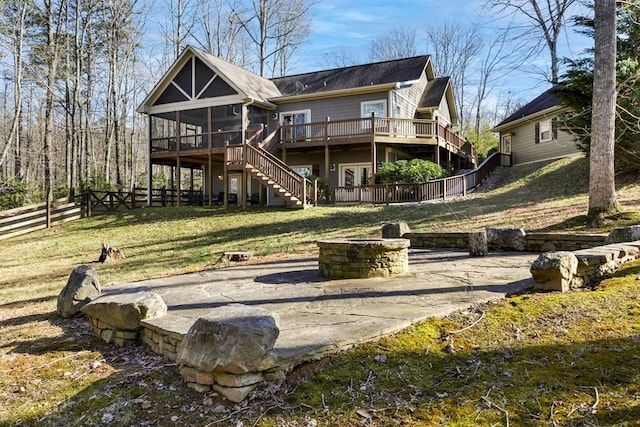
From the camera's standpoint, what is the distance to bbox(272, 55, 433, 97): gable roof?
21.4 metres

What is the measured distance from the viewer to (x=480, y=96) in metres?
41.6

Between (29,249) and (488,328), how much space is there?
1516 centimetres

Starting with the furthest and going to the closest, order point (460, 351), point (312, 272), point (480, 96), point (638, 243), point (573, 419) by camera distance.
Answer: point (480, 96), point (312, 272), point (638, 243), point (460, 351), point (573, 419)

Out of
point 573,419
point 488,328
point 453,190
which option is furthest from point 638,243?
point 453,190

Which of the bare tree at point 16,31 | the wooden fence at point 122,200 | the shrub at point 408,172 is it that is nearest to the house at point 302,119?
the shrub at point 408,172

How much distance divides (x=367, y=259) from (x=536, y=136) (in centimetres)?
2064

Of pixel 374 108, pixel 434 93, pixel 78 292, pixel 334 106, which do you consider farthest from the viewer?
pixel 434 93

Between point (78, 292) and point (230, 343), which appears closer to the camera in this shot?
point (230, 343)

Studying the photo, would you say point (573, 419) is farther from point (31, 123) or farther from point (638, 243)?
point (31, 123)

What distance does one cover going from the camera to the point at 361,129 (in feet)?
62.8

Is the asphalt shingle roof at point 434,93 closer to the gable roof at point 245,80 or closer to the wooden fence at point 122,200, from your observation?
the gable roof at point 245,80

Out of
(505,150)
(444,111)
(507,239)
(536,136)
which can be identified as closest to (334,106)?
(444,111)

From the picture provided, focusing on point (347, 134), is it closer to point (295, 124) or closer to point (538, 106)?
point (295, 124)

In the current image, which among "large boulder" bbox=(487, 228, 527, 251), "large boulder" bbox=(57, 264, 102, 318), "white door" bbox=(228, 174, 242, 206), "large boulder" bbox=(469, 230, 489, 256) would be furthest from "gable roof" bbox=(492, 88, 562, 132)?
"large boulder" bbox=(57, 264, 102, 318)
